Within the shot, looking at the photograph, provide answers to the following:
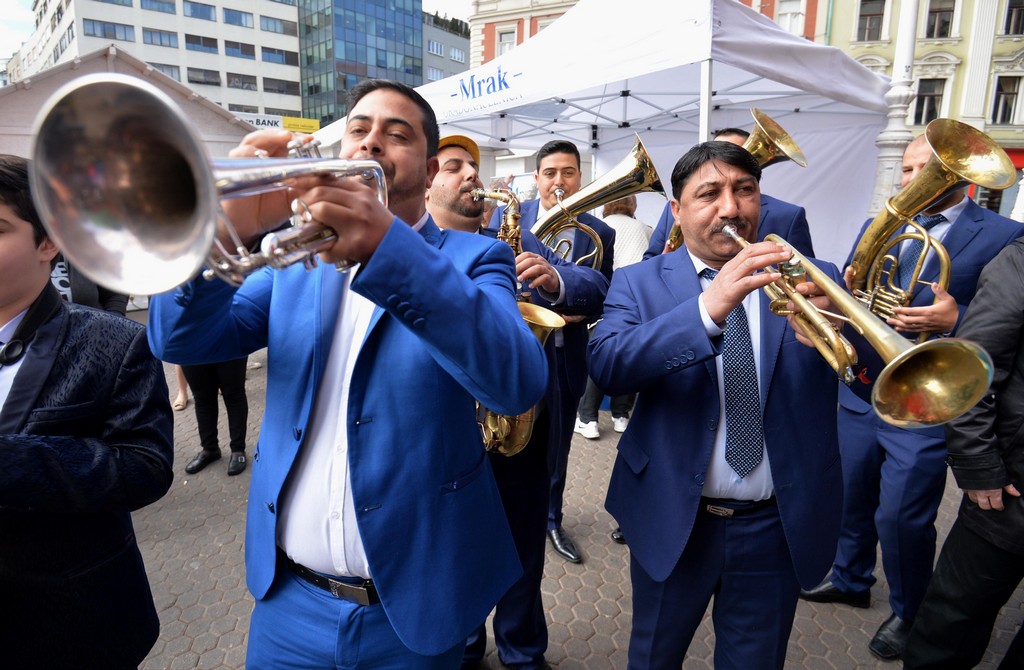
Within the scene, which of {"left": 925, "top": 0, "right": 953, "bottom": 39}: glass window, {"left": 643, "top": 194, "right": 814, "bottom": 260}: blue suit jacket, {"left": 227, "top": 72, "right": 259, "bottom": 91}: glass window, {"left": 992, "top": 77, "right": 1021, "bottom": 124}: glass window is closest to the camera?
{"left": 643, "top": 194, "right": 814, "bottom": 260}: blue suit jacket

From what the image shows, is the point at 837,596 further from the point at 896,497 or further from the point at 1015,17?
the point at 1015,17

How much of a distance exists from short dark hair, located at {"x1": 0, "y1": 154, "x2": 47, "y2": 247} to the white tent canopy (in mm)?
4045

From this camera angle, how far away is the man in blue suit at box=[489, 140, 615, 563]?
3.19 m

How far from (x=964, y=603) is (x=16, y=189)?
11.3ft

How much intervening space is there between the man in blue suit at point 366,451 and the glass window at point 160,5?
65.2 metres

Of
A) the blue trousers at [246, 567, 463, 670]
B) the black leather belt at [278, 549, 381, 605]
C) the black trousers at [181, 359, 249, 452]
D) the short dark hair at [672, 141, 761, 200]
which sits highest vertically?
the short dark hair at [672, 141, 761, 200]

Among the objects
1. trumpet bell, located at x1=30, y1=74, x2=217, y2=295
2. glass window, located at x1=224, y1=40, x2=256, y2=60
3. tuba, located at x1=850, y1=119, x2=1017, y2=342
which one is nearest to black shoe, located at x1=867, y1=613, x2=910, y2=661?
tuba, located at x1=850, y1=119, x2=1017, y2=342

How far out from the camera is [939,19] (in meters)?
21.9

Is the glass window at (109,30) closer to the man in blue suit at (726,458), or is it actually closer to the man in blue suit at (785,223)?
the man in blue suit at (785,223)

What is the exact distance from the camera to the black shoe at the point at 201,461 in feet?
15.8

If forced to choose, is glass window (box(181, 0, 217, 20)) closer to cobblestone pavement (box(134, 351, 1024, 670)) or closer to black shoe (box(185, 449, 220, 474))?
black shoe (box(185, 449, 220, 474))

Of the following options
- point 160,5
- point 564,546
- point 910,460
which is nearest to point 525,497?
point 564,546

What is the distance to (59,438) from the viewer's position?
4.87 ft

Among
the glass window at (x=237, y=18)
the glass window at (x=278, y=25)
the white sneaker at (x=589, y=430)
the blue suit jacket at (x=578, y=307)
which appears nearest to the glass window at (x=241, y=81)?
the glass window at (x=237, y=18)
